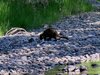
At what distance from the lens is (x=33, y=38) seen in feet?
40.2

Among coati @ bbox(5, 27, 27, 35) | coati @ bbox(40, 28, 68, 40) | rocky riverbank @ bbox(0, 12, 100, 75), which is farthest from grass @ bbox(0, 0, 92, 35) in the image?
coati @ bbox(40, 28, 68, 40)

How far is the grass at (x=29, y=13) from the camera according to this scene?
14695 millimetres

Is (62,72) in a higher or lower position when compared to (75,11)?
higher

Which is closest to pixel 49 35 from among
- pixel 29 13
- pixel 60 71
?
pixel 60 71

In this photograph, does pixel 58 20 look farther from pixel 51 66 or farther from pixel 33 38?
pixel 51 66

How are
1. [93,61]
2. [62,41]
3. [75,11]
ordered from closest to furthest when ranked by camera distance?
[93,61] → [62,41] → [75,11]

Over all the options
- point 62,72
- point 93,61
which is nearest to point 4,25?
point 93,61

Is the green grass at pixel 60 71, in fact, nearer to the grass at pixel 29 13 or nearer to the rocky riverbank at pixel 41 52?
the rocky riverbank at pixel 41 52

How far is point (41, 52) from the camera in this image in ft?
33.1

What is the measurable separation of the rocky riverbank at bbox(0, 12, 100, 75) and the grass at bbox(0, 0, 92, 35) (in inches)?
57.3

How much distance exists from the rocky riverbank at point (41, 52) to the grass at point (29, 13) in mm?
1455

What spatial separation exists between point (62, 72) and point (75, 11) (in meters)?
13.7

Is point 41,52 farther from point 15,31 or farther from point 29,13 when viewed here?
point 29,13

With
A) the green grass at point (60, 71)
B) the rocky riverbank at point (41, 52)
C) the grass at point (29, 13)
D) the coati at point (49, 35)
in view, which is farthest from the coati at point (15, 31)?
the green grass at point (60, 71)
